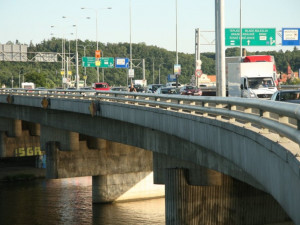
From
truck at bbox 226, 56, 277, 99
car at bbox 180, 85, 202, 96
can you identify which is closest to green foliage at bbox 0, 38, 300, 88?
car at bbox 180, 85, 202, 96

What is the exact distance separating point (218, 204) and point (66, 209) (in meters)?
20.3

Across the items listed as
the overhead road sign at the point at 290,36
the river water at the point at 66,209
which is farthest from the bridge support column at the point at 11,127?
the overhead road sign at the point at 290,36

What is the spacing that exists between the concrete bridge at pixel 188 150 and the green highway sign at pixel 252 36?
25220 millimetres

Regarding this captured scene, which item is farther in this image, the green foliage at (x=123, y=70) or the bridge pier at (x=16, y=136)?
the green foliage at (x=123, y=70)

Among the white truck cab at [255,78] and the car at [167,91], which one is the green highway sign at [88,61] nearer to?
the car at [167,91]

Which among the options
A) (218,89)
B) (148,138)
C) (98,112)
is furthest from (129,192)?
(218,89)

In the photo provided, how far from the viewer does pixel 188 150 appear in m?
18.5

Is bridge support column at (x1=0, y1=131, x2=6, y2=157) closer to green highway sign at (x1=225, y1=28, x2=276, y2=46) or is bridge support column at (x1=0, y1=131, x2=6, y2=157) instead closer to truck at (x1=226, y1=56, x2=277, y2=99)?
truck at (x1=226, y1=56, x2=277, y2=99)

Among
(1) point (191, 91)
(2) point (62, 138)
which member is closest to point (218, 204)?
(2) point (62, 138)

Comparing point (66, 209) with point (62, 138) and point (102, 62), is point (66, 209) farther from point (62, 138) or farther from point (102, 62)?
point (102, 62)

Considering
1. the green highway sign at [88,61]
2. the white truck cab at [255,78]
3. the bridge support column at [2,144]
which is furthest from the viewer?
the green highway sign at [88,61]

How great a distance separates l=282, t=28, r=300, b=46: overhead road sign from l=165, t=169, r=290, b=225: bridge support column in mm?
45830

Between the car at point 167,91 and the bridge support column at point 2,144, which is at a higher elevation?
the car at point 167,91

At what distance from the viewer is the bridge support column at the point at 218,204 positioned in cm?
1997
